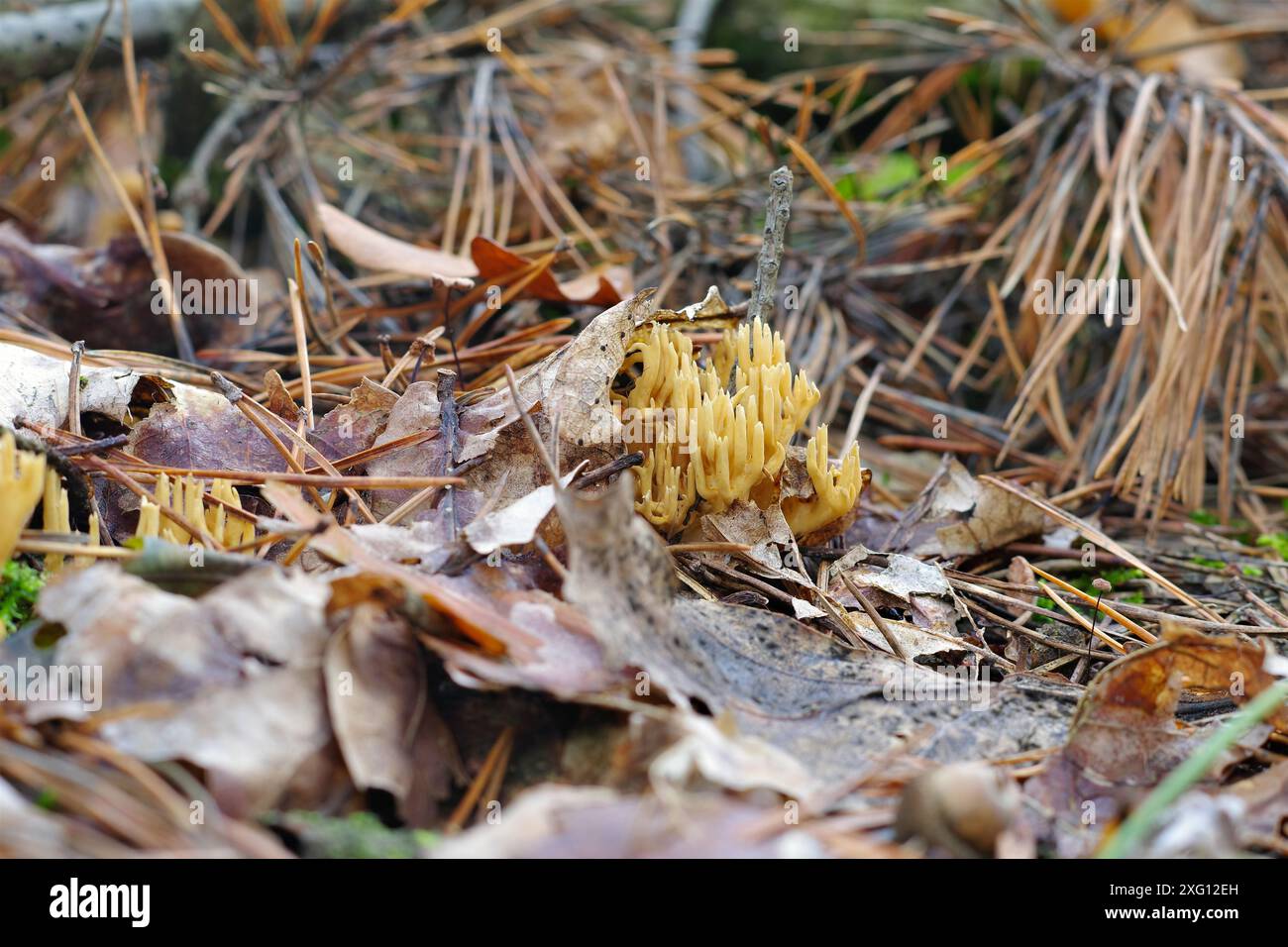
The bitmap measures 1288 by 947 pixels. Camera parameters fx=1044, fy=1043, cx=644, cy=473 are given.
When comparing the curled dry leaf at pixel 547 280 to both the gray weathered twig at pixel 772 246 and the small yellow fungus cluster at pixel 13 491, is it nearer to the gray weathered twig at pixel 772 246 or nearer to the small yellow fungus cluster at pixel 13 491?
the gray weathered twig at pixel 772 246

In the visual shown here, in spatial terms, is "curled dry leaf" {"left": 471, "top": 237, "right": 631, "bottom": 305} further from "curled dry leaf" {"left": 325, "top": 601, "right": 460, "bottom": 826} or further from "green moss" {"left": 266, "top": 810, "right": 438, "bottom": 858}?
"green moss" {"left": 266, "top": 810, "right": 438, "bottom": 858}

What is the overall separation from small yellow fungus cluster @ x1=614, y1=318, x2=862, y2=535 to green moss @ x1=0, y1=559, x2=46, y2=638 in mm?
1071

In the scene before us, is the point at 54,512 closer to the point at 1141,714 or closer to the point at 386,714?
the point at 386,714

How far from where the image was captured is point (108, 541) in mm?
1882

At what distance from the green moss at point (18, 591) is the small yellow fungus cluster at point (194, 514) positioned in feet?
0.56

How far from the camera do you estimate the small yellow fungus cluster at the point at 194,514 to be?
172 centimetres

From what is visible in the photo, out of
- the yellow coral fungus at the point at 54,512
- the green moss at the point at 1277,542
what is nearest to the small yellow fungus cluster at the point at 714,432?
the yellow coral fungus at the point at 54,512

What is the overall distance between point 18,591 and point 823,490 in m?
1.49

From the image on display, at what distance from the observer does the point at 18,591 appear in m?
1.71

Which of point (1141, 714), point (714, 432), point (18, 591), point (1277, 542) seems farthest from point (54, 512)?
point (1277, 542)
